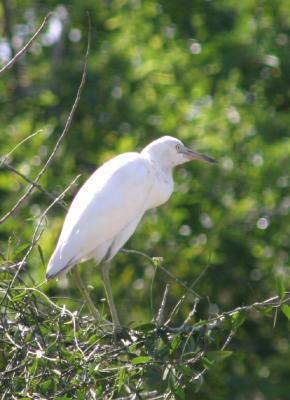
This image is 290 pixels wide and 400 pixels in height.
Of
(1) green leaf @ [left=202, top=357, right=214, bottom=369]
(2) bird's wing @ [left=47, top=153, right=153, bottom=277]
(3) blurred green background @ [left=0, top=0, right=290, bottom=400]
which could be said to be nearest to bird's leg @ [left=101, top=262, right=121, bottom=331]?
(2) bird's wing @ [left=47, top=153, right=153, bottom=277]

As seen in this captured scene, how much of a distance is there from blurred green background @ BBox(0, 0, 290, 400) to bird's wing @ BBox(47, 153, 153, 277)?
1531mm

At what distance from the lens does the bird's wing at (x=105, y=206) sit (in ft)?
14.1

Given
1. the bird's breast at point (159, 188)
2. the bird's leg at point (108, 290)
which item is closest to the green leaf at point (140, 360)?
the bird's leg at point (108, 290)

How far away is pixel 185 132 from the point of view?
23.2 ft

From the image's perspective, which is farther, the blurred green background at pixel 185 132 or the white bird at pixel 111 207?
the blurred green background at pixel 185 132

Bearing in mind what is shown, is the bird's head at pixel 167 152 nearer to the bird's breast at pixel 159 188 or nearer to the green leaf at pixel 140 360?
the bird's breast at pixel 159 188

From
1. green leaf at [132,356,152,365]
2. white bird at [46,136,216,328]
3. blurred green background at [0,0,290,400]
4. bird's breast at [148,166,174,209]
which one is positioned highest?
green leaf at [132,356,152,365]

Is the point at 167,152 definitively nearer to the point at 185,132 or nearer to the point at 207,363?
the point at 207,363

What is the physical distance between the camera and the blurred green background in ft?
22.0

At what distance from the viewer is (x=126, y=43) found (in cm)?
801

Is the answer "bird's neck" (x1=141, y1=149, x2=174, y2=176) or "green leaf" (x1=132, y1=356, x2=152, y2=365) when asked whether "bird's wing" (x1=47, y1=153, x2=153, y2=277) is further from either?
"green leaf" (x1=132, y1=356, x2=152, y2=365)

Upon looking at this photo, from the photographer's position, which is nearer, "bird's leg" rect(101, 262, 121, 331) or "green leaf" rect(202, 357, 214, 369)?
"green leaf" rect(202, 357, 214, 369)

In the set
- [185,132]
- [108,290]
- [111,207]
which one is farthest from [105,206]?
[185,132]

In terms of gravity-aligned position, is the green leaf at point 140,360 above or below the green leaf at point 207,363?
above
